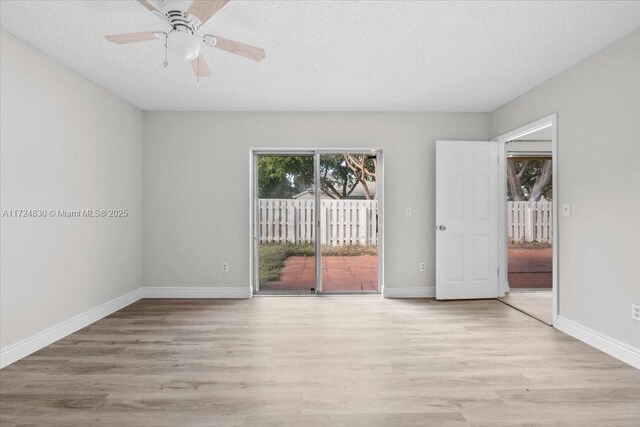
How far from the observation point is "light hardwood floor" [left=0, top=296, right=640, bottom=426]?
1883 millimetres

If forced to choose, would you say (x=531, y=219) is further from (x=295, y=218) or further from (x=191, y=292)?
(x=191, y=292)

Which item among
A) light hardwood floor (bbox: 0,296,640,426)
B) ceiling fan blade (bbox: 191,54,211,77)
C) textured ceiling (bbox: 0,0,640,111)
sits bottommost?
light hardwood floor (bbox: 0,296,640,426)

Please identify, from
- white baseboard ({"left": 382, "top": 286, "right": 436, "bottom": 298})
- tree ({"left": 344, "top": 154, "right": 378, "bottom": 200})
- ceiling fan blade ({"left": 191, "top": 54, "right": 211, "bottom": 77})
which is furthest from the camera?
tree ({"left": 344, "top": 154, "right": 378, "bottom": 200})

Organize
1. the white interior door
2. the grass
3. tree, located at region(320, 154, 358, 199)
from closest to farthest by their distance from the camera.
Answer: the white interior door < the grass < tree, located at region(320, 154, 358, 199)

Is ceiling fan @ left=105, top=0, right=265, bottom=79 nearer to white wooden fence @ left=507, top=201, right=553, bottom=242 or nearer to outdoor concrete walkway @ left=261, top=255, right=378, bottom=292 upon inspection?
outdoor concrete walkway @ left=261, top=255, right=378, bottom=292

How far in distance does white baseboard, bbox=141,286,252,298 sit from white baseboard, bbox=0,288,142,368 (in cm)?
29

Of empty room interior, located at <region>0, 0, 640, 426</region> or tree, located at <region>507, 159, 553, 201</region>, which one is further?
tree, located at <region>507, 159, 553, 201</region>

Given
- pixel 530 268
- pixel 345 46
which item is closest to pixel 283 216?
pixel 345 46

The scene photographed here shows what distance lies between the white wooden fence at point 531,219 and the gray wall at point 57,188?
734 cm

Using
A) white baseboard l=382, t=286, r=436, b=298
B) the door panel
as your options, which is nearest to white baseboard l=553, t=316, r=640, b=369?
white baseboard l=382, t=286, r=436, b=298

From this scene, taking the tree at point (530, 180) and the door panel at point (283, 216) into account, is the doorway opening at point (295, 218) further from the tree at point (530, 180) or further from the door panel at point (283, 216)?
the tree at point (530, 180)

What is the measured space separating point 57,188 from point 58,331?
1276 millimetres

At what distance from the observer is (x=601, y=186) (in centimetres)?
274

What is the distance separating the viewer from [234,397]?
6.72ft
